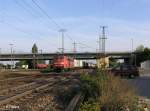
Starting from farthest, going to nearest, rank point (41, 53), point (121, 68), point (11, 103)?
point (41, 53) → point (121, 68) → point (11, 103)

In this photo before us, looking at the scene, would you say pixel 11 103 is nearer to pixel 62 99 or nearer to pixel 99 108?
pixel 62 99

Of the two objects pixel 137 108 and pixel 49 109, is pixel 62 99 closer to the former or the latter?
pixel 49 109

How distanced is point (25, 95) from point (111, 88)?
5.99 metres

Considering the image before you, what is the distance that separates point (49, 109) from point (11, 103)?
7.13 ft

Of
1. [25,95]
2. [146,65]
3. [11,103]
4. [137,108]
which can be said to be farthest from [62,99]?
[146,65]

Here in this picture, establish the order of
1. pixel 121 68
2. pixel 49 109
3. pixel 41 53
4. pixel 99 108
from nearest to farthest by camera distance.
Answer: pixel 99 108
pixel 49 109
pixel 121 68
pixel 41 53

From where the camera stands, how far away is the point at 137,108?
13.7 metres

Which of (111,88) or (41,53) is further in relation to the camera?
(41,53)

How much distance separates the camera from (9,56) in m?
181

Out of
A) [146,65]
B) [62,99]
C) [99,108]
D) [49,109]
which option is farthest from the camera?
[146,65]

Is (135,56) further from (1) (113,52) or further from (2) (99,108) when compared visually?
(2) (99,108)

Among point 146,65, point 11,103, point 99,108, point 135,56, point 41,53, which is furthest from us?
point 41,53

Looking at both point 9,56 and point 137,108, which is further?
point 9,56

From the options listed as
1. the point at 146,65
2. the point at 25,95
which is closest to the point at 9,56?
the point at 146,65
